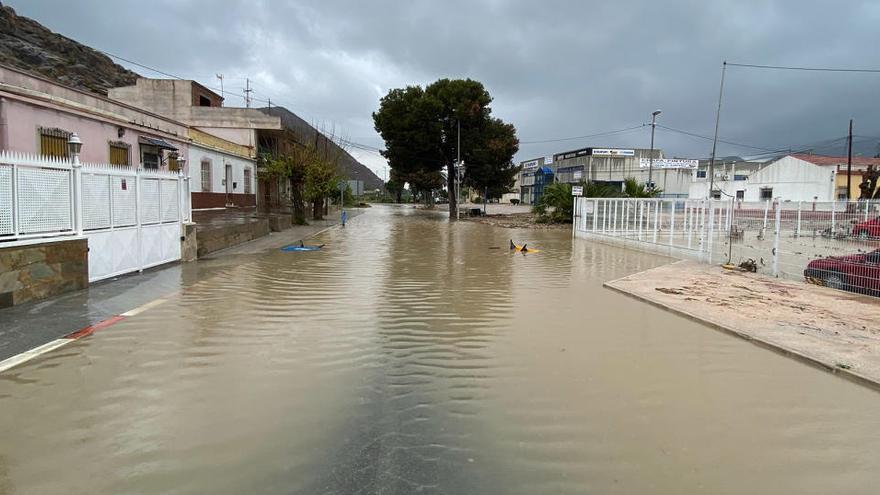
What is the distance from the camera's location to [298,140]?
36.6m

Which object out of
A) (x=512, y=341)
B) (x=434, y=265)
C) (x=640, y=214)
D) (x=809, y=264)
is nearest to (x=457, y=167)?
(x=640, y=214)

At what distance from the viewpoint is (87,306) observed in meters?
7.55

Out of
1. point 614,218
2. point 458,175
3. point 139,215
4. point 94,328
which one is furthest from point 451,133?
point 94,328

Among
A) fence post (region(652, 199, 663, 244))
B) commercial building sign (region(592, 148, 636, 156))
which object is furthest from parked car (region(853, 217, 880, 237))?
commercial building sign (region(592, 148, 636, 156))

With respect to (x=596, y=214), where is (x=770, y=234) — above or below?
below

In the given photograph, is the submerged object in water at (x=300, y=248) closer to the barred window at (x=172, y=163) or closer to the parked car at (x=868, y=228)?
the barred window at (x=172, y=163)

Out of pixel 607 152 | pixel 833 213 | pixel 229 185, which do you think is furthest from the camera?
pixel 607 152

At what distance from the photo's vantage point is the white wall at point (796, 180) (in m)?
45.7

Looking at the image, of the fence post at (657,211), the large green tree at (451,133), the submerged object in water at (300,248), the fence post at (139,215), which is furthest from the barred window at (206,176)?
the fence post at (657,211)

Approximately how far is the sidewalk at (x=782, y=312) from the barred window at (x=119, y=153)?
16.8m

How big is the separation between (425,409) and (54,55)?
264 feet

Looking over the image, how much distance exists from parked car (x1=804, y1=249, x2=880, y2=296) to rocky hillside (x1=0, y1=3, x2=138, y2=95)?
61499mm

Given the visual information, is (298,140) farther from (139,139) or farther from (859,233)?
(859,233)

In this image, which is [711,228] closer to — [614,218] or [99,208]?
[614,218]
